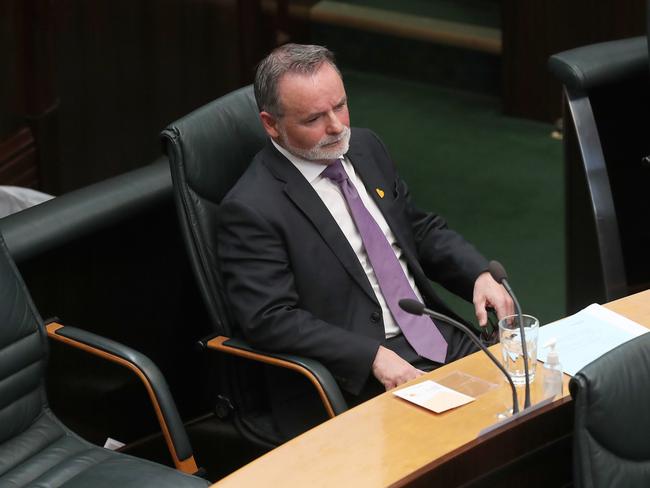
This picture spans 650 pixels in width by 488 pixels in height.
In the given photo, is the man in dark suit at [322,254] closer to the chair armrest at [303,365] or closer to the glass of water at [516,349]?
the chair armrest at [303,365]

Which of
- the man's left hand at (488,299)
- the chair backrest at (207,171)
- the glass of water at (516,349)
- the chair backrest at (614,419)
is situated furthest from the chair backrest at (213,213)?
the chair backrest at (614,419)

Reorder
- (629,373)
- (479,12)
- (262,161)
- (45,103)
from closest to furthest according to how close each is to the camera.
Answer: (629,373) < (262,161) < (45,103) < (479,12)

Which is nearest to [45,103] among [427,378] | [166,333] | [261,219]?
[166,333]

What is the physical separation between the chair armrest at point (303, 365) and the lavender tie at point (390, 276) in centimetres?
26

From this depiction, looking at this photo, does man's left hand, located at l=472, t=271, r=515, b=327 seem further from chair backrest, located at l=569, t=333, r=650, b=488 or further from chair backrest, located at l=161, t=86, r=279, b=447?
chair backrest, located at l=569, t=333, r=650, b=488

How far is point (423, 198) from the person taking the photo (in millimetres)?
4996

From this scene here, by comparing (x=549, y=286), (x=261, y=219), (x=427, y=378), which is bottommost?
(x=549, y=286)

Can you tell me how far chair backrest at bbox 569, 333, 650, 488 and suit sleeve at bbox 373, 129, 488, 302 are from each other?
0.92 meters

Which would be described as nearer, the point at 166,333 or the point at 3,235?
the point at 3,235

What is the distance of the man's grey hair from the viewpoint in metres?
2.83

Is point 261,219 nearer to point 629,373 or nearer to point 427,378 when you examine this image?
point 427,378

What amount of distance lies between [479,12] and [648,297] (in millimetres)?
3593

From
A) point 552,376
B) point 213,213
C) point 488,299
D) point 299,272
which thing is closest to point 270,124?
point 213,213

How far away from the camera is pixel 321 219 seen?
9.41 feet
